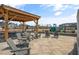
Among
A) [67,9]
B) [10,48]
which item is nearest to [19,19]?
[10,48]

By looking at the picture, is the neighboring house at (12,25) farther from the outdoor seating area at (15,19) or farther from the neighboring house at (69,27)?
the neighboring house at (69,27)

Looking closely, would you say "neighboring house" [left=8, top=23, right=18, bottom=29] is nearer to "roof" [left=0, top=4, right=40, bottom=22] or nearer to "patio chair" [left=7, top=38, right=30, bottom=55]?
"roof" [left=0, top=4, right=40, bottom=22]

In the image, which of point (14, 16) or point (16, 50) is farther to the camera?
point (14, 16)

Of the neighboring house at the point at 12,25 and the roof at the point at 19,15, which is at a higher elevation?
the roof at the point at 19,15

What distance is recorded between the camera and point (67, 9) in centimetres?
533

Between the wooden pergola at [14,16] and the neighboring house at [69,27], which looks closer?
the neighboring house at [69,27]

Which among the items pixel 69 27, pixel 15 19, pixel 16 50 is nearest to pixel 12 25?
pixel 15 19

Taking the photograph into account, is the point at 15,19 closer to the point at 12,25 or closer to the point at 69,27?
the point at 12,25

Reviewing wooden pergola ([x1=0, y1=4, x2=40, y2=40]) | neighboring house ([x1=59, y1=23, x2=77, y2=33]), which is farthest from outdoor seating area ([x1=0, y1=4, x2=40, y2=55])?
neighboring house ([x1=59, y1=23, x2=77, y2=33])

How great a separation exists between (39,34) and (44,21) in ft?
1.02

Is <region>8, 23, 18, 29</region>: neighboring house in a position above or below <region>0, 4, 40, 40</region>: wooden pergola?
below

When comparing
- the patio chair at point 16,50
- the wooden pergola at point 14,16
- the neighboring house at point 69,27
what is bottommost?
the patio chair at point 16,50

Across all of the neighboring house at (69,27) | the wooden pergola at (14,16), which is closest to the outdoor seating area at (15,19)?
the wooden pergola at (14,16)
